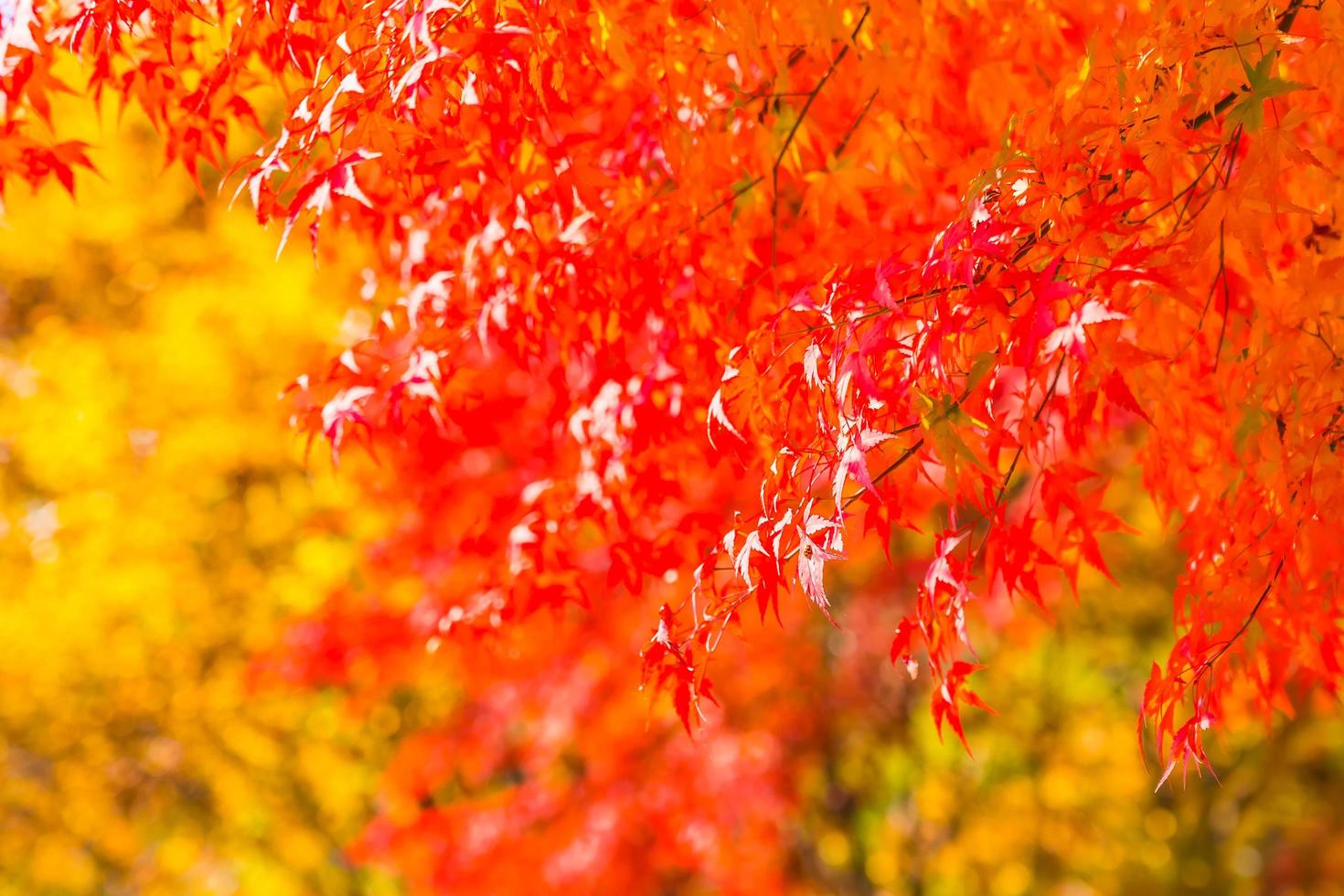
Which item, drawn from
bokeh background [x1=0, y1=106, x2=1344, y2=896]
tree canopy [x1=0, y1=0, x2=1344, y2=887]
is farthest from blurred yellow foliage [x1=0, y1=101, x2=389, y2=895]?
tree canopy [x1=0, y1=0, x2=1344, y2=887]

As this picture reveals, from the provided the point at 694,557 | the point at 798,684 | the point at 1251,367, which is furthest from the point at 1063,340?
the point at 798,684

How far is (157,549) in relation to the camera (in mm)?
9336

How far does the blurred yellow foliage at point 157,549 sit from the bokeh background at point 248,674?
20 millimetres

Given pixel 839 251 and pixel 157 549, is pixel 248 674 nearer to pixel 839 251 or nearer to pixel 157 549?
pixel 157 549

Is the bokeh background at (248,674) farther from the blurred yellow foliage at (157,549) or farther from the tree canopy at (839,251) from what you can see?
the tree canopy at (839,251)

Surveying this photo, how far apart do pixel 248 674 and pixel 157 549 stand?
5.55 ft

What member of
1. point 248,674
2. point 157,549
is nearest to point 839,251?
point 248,674

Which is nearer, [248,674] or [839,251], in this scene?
[839,251]

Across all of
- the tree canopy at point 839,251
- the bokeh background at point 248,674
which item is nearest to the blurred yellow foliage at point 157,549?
the bokeh background at point 248,674

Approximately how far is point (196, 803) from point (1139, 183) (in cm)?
965

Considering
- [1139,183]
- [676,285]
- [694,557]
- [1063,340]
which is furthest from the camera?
[694,557]

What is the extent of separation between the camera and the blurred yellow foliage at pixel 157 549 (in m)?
9.28

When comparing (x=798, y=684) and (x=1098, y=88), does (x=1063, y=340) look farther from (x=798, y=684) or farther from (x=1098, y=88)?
(x=798, y=684)

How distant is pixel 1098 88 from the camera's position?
107 inches
